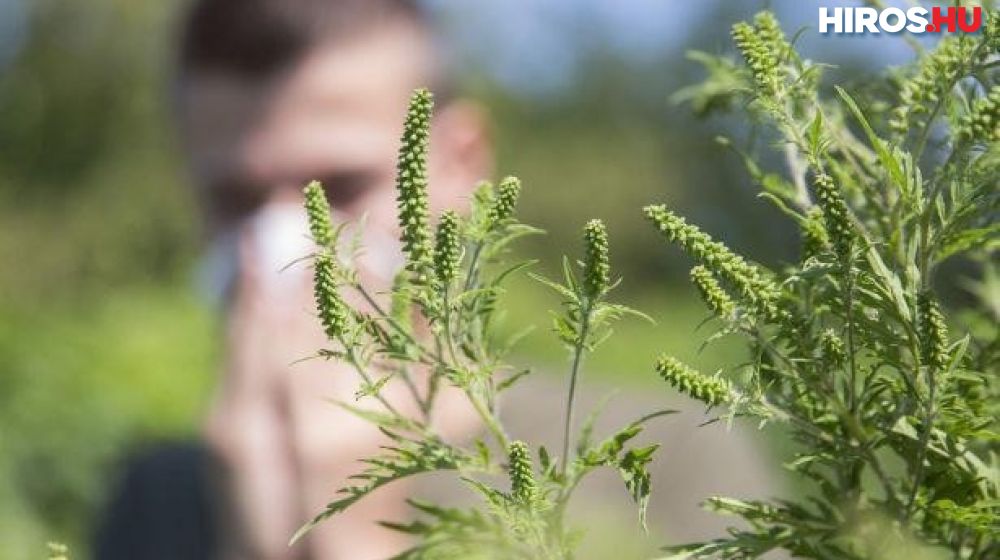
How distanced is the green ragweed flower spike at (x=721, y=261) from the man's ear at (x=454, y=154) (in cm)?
268

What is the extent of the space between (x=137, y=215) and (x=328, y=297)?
556 inches

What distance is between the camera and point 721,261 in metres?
0.49

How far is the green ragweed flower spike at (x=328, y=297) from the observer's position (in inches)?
18.9

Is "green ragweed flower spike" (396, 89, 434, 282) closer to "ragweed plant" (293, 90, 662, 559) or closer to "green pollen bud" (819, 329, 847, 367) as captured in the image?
"ragweed plant" (293, 90, 662, 559)

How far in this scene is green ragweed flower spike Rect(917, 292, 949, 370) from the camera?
0.48 metres

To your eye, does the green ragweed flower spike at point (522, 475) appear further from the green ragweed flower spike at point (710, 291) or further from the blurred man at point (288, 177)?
the blurred man at point (288, 177)

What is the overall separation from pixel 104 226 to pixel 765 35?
47.6 ft

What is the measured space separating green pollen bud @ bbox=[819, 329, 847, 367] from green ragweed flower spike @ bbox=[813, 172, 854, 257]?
37 mm

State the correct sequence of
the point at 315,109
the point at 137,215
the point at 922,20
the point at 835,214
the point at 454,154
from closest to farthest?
the point at 835,214 < the point at 922,20 < the point at 454,154 < the point at 315,109 < the point at 137,215

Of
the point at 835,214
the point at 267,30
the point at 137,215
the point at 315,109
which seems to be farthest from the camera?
the point at 137,215

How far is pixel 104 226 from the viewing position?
14.5 m

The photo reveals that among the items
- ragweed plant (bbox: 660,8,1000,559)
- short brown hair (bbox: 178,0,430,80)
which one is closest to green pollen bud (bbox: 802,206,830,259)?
ragweed plant (bbox: 660,8,1000,559)

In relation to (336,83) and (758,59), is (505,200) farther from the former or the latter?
(336,83)

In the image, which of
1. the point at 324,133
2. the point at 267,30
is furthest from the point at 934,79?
the point at 267,30
